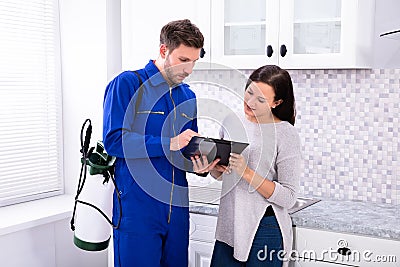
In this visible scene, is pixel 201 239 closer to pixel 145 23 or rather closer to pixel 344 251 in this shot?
pixel 344 251

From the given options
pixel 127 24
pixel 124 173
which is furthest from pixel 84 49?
pixel 124 173

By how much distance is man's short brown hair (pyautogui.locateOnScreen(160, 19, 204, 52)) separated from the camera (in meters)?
2.00

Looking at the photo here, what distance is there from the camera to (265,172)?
2074 millimetres

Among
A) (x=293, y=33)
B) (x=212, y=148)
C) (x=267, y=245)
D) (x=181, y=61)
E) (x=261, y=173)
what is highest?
(x=293, y=33)

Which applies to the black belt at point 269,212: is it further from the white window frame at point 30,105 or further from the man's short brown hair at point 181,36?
the white window frame at point 30,105

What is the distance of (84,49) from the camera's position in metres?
3.13

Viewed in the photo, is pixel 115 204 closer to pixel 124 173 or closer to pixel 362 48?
pixel 124 173

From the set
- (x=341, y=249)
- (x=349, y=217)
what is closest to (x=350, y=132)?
(x=349, y=217)

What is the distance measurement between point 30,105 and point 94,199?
1.00m

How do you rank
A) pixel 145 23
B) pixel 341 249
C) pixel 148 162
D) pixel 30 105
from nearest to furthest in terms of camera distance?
pixel 148 162, pixel 341 249, pixel 145 23, pixel 30 105

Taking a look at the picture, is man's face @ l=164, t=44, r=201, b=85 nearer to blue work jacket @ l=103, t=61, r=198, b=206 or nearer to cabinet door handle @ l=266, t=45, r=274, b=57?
blue work jacket @ l=103, t=61, r=198, b=206

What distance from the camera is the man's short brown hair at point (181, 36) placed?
1998 millimetres

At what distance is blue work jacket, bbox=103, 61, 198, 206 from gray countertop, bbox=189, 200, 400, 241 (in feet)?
1.41

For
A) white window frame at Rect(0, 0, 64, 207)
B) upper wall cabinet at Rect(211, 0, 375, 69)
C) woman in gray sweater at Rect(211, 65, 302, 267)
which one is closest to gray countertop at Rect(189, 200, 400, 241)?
woman in gray sweater at Rect(211, 65, 302, 267)
